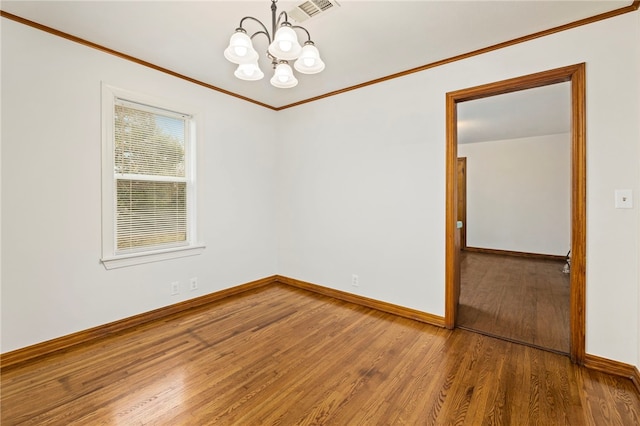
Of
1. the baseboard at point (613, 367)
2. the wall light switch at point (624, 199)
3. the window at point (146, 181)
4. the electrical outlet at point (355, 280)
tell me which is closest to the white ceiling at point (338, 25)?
the window at point (146, 181)

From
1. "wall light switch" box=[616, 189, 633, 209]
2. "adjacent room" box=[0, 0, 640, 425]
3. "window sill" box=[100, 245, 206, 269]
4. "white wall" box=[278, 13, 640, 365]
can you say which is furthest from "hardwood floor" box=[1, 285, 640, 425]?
"wall light switch" box=[616, 189, 633, 209]

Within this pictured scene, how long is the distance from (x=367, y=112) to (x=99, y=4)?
2.48 metres

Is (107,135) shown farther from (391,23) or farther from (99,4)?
(391,23)

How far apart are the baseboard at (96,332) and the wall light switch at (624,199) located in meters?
3.81

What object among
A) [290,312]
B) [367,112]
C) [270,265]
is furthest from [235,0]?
[270,265]

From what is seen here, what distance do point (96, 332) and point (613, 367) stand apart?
412cm

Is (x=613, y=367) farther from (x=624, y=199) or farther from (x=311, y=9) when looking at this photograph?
(x=311, y=9)

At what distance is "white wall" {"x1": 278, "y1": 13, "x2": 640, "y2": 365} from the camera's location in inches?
79.4

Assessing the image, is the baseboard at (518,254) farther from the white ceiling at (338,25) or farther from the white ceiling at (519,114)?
the white ceiling at (338,25)

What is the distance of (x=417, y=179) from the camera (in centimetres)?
294

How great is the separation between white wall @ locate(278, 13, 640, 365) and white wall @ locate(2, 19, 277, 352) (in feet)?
5.16

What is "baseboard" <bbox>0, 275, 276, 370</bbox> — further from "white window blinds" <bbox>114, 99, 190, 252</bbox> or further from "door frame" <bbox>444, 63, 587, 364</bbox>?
"door frame" <bbox>444, 63, 587, 364</bbox>

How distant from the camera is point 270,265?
13.8 feet

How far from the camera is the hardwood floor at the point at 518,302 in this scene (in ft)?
8.57
